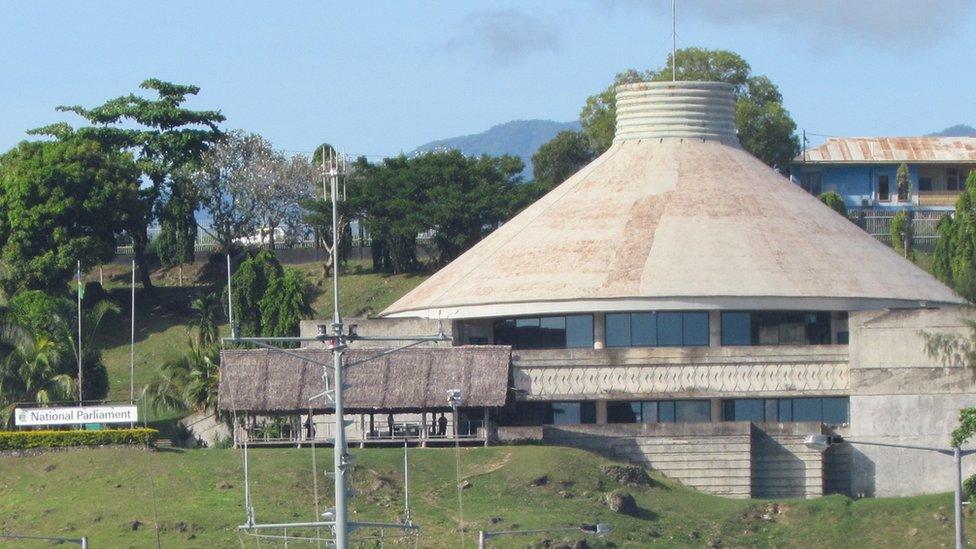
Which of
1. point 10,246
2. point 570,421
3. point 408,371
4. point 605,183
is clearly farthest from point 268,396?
point 10,246

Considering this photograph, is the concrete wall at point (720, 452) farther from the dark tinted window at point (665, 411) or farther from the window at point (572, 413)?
the dark tinted window at point (665, 411)

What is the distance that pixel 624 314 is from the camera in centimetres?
8700

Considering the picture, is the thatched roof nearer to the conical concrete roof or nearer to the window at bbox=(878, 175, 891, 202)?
the conical concrete roof

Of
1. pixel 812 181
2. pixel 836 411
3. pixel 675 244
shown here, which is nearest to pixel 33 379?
pixel 675 244

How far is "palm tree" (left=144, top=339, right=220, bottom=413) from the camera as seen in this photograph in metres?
86.2

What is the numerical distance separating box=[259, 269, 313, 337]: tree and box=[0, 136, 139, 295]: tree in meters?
16.7

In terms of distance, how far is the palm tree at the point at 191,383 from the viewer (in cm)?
8625

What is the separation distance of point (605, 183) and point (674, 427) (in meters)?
15.6

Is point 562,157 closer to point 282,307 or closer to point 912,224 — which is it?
point 912,224

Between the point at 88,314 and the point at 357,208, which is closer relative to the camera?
the point at 88,314

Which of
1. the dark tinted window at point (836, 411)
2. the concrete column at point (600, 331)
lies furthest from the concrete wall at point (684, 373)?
the concrete column at point (600, 331)

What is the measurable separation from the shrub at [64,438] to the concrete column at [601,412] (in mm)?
15690

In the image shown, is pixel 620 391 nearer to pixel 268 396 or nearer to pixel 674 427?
pixel 674 427

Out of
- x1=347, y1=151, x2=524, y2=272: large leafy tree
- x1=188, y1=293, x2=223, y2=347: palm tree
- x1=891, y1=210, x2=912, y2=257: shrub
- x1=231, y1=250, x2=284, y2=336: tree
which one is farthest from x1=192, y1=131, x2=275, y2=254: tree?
x1=891, y1=210, x2=912, y2=257: shrub
